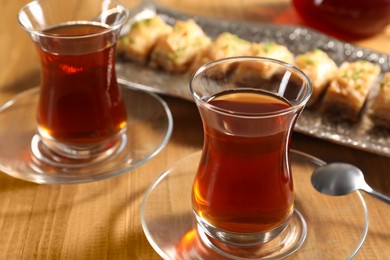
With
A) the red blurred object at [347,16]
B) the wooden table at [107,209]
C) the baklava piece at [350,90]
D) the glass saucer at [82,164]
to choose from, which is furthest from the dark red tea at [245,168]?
the red blurred object at [347,16]

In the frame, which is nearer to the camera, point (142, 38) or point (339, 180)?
point (339, 180)

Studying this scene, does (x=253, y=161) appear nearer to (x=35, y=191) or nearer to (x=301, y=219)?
(x=301, y=219)

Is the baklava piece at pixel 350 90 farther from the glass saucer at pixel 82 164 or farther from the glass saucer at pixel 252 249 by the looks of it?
the glass saucer at pixel 82 164

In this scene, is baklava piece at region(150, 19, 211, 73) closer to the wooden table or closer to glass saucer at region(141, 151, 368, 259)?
the wooden table

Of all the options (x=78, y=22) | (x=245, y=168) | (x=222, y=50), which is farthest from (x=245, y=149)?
(x=222, y=50)

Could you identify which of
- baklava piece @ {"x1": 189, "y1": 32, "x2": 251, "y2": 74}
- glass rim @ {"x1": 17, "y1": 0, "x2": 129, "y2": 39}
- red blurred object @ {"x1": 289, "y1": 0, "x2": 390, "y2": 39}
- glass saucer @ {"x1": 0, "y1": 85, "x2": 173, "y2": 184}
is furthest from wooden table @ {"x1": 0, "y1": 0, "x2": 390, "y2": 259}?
red blurred object @ {"x1": 289, "y1": 0, "x2": 390, "y2": 39}

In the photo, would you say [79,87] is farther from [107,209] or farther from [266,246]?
[266,246]
